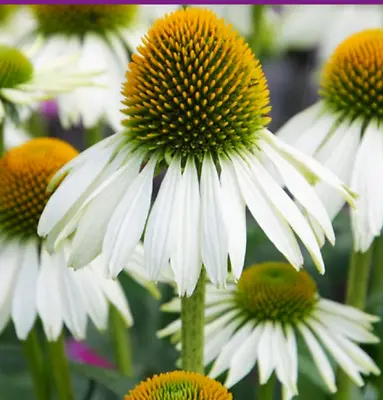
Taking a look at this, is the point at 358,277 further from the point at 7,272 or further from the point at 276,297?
the point at 7,272

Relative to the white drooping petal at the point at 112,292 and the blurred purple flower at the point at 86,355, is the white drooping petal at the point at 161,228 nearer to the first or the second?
the white drooping petal at the point at 112,292

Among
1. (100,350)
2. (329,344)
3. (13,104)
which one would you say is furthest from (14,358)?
(329,344)

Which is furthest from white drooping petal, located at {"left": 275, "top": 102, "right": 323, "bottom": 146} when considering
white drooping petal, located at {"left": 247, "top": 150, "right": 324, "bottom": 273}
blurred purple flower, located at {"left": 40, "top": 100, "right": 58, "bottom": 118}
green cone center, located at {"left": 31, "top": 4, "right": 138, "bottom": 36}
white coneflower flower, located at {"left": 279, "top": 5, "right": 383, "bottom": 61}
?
blurred purple flower, located at {"left": 40, "top": 100, "right": 58, "bottom": 118}

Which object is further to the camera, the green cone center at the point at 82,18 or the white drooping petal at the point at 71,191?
the green cone center at the point at 82,18

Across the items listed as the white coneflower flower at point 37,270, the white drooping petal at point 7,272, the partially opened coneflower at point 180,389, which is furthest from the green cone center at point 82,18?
the partially opened coneflower at point 180,389

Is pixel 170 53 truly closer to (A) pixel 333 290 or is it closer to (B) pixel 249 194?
(B) pixel 249 194

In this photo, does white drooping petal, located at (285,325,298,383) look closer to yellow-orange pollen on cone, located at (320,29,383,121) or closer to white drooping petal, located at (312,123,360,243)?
white drooping petal, located at (312,123,360,243)
